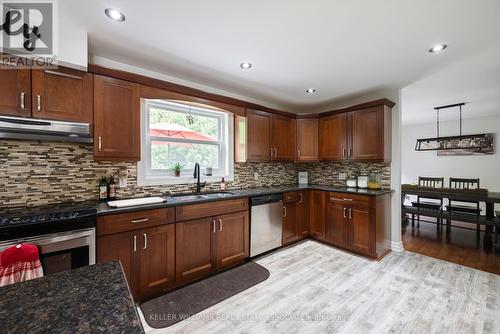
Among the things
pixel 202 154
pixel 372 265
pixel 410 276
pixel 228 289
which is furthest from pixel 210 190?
pixel 410 276

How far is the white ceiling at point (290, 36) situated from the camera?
158 cm

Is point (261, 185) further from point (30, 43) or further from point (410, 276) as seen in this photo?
point (30, 43)

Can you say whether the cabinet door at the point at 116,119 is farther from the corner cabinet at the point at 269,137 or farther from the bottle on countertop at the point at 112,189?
the corner cabinet at the point at 269,137

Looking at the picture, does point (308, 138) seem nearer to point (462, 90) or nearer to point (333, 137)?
point (333, 137)

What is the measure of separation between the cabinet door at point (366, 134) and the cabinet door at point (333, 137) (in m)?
0.12

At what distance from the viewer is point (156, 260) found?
2.05 m

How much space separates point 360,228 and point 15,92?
13.0ft

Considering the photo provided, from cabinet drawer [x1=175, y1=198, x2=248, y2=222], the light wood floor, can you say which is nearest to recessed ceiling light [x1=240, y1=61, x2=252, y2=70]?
cabinet drawer [x1=175, y1=198, x2=248, y2=222]

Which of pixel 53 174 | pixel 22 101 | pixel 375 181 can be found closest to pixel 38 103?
pixel 22 101

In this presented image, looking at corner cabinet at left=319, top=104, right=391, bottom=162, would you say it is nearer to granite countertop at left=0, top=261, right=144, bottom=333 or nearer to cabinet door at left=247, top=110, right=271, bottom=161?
cabinet door at left=247, top=110, right=271, bottom=161

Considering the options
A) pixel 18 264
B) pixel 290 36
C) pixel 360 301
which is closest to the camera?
pixel 18 264

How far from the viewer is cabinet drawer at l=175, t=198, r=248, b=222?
2.22 metres

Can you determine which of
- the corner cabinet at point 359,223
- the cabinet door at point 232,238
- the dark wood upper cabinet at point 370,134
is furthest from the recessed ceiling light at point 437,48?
the cabinet door at point 232,238

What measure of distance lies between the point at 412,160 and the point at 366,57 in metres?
5.61
